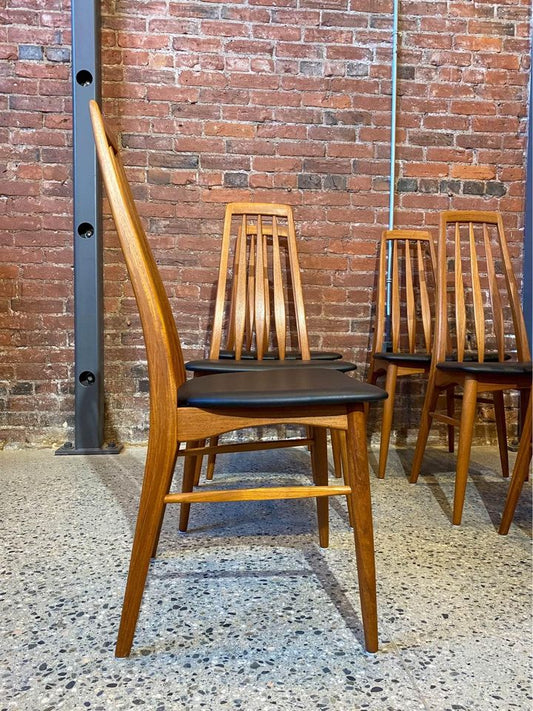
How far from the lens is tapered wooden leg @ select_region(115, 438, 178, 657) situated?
2.93ft

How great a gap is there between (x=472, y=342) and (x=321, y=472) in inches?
60.8

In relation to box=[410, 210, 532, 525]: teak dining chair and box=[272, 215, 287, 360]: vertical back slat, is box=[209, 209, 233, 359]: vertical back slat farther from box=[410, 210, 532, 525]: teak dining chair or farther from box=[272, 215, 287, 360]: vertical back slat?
box=[410, 210, 532, 525]: teak dining chair

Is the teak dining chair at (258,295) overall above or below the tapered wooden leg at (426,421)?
above

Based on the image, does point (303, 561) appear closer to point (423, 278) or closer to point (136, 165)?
point (423, 278)

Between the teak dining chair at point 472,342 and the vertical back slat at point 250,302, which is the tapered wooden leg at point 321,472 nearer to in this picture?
the teak dining chair at point 472,342

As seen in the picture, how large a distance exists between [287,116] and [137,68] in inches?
27.6

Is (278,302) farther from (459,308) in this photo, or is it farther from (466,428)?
(466,428)

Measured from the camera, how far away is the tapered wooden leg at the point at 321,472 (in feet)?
4.22

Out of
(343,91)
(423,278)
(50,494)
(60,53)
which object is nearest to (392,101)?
(343,91)

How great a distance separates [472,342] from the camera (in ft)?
8.24

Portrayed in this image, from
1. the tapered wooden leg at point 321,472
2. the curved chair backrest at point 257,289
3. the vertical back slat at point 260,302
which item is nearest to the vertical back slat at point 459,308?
the curved chair backrest at point 257,289

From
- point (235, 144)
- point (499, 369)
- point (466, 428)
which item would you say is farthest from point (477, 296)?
point (235, 144)

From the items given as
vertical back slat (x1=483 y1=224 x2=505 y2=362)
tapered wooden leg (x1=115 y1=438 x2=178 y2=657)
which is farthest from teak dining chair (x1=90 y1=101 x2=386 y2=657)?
vertical back slat (x1=483 y1=224 x2=505 y2=362)

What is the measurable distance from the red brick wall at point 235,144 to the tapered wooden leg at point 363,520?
152 centimetres
